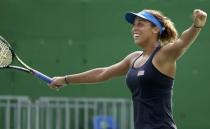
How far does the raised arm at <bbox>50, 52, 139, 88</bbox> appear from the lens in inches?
262

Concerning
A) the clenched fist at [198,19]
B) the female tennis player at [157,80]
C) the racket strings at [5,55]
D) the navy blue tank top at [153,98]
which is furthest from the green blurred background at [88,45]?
the clenched fist at [198,19]

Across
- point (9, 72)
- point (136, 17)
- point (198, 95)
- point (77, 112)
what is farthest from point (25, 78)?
point (136, 17)

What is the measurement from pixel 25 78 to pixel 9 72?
0.27 meters

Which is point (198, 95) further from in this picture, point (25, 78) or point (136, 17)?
point (136, 17)

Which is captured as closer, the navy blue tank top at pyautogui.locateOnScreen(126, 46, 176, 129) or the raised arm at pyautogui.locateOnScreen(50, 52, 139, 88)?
the navy blue tank top at pyautogui.locateOnScreen(126, 46, 176, 129)

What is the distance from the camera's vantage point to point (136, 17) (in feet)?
20.6

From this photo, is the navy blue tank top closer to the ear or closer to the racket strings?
the ear

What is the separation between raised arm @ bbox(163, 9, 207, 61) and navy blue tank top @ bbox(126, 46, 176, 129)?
174mm

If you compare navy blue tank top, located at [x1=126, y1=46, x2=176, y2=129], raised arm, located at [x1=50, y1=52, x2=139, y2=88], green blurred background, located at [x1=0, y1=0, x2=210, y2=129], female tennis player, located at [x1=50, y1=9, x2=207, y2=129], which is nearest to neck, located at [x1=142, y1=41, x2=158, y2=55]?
female tennis player, located at [x1=50, y1=9, x2=207, y2=129]

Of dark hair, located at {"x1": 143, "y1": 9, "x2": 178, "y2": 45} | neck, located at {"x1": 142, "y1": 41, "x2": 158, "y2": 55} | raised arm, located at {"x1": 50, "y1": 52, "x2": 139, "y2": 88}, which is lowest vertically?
raised arm, located at {"x1": 50, "y1": 52, "x2": 139, "y2": 88}

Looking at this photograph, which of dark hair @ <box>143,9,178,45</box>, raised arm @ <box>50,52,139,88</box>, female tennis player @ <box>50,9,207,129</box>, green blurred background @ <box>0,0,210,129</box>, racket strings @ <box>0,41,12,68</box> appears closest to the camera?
female tennis player @ <box>50,9,207,129</box>

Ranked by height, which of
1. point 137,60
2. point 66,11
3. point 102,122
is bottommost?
point 102,122

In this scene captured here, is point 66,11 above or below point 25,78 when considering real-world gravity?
above

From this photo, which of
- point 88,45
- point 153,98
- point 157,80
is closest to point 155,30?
point 157,80
